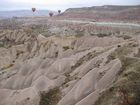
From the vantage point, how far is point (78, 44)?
239ft

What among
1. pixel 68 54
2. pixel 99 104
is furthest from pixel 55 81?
pixel 68 54

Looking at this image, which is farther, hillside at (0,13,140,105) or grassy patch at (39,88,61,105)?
grassy patch at (39,88,61,105)

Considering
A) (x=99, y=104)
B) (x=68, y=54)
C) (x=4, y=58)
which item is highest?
(x=99, y=104)

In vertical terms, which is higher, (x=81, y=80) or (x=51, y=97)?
(x=81, y=80)

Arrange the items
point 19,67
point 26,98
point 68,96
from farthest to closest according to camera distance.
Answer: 1. point 19,67
2. point 26,98
3. point 68,96

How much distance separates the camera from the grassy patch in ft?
114

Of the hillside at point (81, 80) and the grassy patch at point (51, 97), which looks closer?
the hillside at point (81, 80)

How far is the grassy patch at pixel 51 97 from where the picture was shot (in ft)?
114

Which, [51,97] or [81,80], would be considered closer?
[81,80]

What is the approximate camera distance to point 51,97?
36188 millimetres

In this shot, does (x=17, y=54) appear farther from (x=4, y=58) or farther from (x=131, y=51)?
(x=131, y=51)

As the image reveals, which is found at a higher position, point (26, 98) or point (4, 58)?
point (26, 98)

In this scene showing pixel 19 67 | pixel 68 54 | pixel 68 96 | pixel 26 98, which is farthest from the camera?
pixel 68 54

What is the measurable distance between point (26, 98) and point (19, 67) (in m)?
21.0
